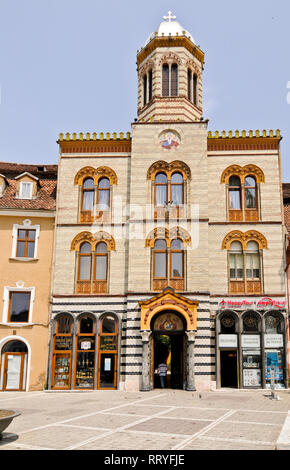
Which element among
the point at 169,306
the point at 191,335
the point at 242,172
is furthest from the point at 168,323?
the point at 242,172

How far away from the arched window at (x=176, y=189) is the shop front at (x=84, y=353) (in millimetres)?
7895

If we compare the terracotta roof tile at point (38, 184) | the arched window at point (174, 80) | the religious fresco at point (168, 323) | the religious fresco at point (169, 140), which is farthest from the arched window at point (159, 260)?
the arched window at point (174, 80)

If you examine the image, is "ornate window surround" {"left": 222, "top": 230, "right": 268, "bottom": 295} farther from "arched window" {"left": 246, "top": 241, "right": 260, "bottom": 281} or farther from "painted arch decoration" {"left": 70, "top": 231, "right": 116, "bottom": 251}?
"painted arch decoration" {"left": 70, "top": 231, "right": 116, "bottom": 251}

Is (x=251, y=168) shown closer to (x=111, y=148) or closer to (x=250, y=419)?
(x=111, y=148)

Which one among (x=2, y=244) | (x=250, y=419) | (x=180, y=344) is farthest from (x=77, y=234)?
(x=250, y=419)

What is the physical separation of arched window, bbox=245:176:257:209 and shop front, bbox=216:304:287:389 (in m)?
6.55

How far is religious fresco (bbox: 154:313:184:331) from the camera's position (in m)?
25.6

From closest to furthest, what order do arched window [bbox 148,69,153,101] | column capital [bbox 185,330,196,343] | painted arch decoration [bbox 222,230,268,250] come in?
1. column capital [bbox 185,330,196,343]
2. painted arch decoration [bbox 222,230,268,250]
3. arched window [bbox 148,69,153,101]

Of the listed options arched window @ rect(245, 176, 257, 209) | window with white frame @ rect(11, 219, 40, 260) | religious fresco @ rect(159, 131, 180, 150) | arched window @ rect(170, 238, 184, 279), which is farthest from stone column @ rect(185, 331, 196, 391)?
religious fresco @ rect(159, 131, 180, 150)

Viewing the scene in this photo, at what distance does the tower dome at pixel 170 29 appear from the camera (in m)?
32.1

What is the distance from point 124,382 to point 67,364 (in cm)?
346

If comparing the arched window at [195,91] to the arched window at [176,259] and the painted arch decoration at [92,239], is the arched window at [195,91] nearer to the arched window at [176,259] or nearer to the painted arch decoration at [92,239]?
the arched window at [176,259]

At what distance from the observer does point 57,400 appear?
828 inches
